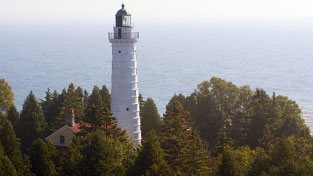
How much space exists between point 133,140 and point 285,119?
48.4ft

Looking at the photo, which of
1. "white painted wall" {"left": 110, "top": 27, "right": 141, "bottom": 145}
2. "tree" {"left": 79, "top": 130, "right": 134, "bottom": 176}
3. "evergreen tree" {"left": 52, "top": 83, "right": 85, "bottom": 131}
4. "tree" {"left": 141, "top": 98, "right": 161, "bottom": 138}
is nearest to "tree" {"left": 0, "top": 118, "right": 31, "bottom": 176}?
"tree" {"left": 79, "top": 130, "right": 134, "bottom": 176}

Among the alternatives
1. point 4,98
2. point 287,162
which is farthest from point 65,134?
point 287,162

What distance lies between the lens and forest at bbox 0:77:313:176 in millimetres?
29203

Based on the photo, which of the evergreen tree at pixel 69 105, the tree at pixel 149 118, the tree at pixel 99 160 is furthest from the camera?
the tree at pixel 149 118

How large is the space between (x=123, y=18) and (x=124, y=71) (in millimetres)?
3714

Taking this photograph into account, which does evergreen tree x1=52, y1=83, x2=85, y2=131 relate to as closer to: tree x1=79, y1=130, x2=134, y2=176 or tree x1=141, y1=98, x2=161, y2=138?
tree x1=141, y1=98, x2=161, y2=138

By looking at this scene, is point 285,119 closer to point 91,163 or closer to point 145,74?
point 91,163

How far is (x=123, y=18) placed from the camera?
1571 inches

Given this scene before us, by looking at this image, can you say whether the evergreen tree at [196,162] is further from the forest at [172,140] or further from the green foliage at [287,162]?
the green foliage at [287,162]

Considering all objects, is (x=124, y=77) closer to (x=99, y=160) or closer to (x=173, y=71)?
(x=99, y=160)

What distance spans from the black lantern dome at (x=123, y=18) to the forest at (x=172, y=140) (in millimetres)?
5888

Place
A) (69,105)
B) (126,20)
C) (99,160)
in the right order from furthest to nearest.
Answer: (69,105) < (126,20) < (99,160)

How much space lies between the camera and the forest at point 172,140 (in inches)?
1150

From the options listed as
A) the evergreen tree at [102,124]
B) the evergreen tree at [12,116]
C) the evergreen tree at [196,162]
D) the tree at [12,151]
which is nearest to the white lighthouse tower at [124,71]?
the evergreen tree at [102,124]
